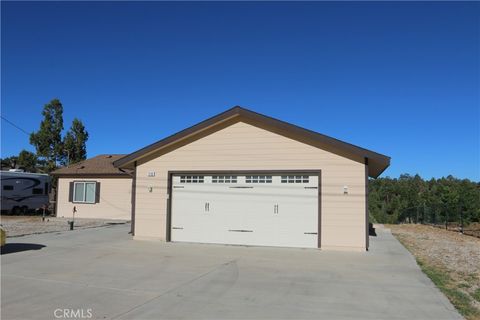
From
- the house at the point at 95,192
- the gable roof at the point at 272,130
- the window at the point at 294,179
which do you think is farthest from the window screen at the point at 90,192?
the window at the point at 294,179

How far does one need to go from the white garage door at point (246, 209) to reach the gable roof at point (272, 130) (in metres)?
1.17

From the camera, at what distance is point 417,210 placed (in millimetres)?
32219

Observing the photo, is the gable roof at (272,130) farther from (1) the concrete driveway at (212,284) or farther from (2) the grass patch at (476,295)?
(2) the grass patch at (476,295)

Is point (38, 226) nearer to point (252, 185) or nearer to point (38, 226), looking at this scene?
point (38, 226)

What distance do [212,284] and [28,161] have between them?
3996 cm

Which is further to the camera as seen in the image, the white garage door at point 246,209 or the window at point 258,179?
the window at point 258,179

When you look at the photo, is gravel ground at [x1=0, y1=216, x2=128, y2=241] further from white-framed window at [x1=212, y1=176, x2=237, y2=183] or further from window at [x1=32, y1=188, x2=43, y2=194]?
window at [x1=32, y1=188, x2=43, y2=194]

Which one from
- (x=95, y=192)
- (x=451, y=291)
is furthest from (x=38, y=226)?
(x=451, y=291)

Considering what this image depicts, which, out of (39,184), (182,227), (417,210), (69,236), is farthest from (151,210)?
(417,210)

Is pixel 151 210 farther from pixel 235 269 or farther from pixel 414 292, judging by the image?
pixel 414 292

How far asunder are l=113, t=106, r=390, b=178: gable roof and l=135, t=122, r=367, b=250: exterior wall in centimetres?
17

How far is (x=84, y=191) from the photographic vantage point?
90.0ft

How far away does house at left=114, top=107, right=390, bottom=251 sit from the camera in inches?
561

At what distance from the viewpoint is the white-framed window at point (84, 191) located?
89.0 feet
